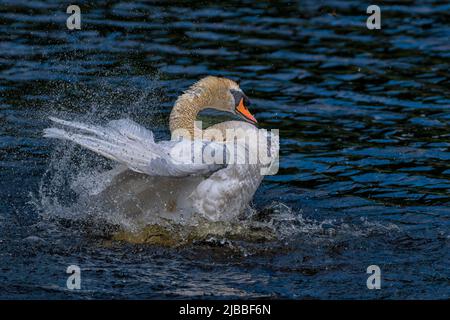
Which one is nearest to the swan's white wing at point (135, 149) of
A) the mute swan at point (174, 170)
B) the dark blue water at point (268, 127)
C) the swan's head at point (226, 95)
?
the mute swan at point (174, 170)

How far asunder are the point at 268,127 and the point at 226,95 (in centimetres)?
226

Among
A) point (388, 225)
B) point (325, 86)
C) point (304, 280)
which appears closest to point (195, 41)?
point (325, 86)

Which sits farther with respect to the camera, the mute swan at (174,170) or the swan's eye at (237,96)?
the swan's eye at (237,96)

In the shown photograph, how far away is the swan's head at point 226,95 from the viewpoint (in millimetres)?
10836

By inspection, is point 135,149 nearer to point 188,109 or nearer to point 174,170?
point 174,170

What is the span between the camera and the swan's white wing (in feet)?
29.8

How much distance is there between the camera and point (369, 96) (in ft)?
46.6

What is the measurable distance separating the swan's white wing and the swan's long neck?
982 millimetres

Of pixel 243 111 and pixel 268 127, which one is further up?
pixel 243 111

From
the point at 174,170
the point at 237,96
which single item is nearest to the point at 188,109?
the point at 237,96

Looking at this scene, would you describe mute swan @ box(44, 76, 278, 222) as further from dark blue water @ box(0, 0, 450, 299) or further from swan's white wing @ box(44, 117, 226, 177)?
dark blue water @ box(0, 0, 450, 299)

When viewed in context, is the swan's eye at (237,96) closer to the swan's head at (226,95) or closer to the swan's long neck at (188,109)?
the swan's head at (226,95)

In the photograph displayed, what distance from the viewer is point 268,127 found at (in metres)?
13.1

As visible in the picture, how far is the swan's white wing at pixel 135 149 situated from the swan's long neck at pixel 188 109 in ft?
3.22
